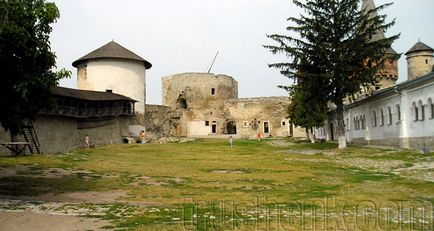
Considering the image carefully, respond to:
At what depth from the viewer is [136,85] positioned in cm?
5169

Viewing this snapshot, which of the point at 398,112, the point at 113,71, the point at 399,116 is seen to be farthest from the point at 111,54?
the point at 399,116

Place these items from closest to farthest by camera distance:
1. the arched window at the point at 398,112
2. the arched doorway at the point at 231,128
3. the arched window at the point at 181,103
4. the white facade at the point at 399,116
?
the white facade at the point at 399,116
the arched window at the point at 398,112
the arched doorway at the point at 231,128
the arched window at the point at 181,103

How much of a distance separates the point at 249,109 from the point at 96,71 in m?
24.4

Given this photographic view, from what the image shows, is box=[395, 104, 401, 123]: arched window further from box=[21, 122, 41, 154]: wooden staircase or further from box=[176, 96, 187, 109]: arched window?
box=[176, 96, 187, 109]: arched window

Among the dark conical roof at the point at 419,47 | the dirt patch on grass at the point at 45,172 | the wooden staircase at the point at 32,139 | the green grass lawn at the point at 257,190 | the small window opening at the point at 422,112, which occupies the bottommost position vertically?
the green grass lawn at the point at 257,190

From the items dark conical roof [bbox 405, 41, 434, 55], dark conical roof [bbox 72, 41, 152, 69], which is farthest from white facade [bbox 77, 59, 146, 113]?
dark conical roof [bbox 405, 41, 434, 55]

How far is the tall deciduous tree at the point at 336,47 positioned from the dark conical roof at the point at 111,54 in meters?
23.7

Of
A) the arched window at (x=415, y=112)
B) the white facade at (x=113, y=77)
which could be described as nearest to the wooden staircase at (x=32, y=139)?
the white facade at (x=113, y=77)

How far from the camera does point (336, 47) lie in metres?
32.2

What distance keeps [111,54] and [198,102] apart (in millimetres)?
21649

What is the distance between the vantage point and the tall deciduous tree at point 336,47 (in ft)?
102

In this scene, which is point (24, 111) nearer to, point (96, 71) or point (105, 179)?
point (105, 179)

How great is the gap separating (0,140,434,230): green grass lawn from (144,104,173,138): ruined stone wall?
29061mm

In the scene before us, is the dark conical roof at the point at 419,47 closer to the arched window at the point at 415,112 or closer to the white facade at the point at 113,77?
the arched window at the point at 415,112
